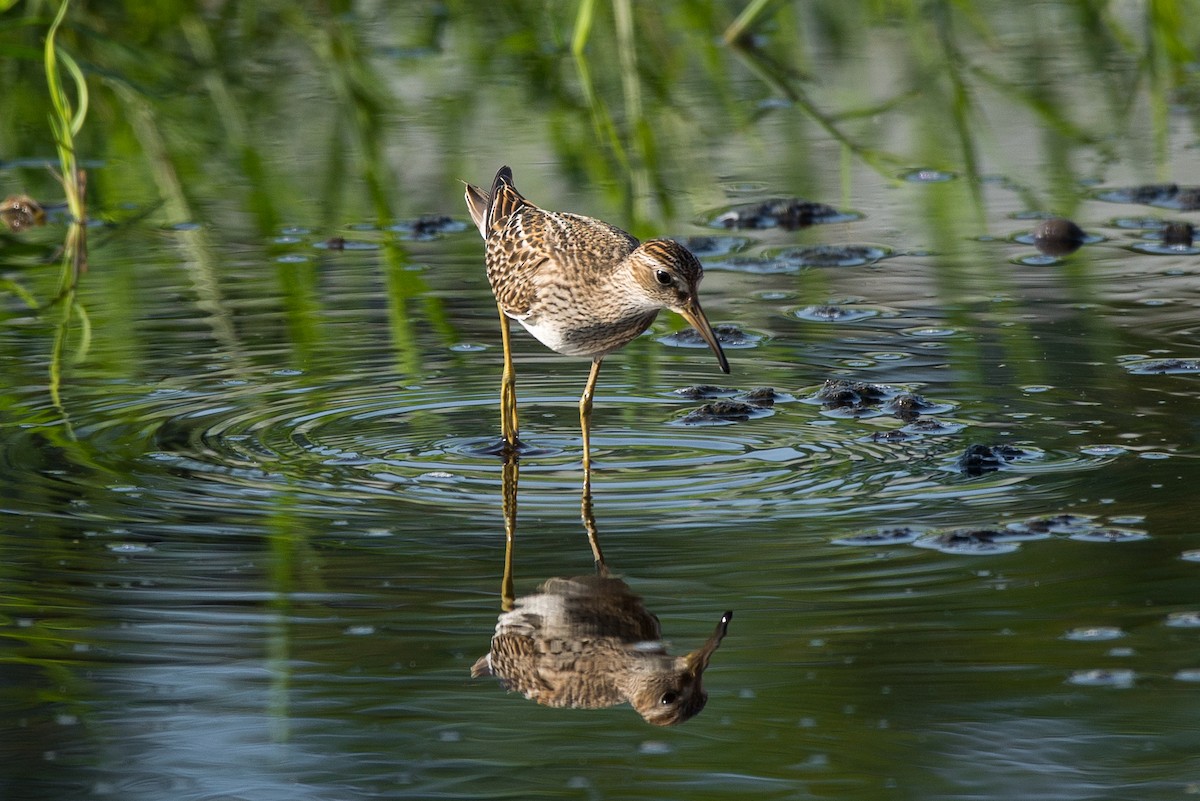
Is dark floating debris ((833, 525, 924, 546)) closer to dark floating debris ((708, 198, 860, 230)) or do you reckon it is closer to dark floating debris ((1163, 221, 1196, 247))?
dark floating debris ((1163, 221, 1196, 247))

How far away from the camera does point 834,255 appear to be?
8.78m

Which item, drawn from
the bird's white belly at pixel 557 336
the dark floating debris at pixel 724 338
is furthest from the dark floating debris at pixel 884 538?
the dark floating debris at pixel 724 338

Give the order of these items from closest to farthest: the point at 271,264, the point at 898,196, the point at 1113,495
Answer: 1. the point at 1113,495
2. the point at 271,264
3. the point at 898,196

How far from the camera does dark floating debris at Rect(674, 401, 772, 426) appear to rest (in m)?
6.61

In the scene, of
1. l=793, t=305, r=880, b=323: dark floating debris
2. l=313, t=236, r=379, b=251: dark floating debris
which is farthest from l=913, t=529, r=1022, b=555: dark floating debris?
l=313, t=236, r=379, b=251: dark floating debris

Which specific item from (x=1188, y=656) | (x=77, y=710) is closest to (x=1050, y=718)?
(x=1188, y=656)

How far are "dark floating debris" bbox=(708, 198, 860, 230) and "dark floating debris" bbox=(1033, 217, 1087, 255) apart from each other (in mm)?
1053

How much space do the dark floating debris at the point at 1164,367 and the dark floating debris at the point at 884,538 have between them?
196 centimetres

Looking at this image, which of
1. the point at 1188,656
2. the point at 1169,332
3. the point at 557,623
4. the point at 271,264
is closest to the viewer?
the point at 1188,656

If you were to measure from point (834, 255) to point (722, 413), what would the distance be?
7.72 ft

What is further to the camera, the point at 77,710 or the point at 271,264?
the point at 271,264

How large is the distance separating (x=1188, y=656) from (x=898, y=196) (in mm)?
5785

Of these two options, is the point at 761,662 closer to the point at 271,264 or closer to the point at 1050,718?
the point at 1050,718

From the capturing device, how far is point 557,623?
480 cm
